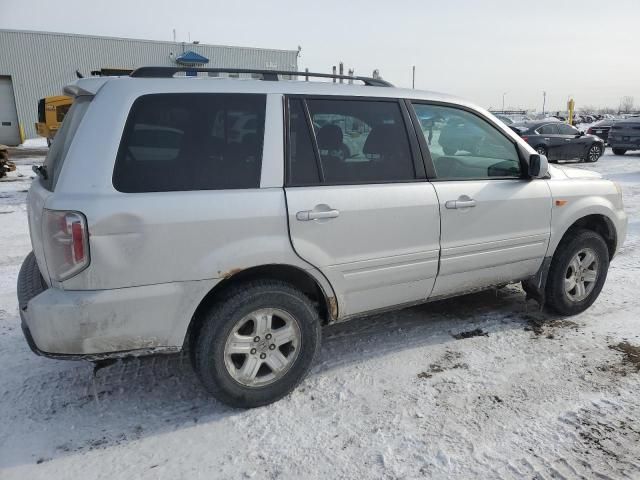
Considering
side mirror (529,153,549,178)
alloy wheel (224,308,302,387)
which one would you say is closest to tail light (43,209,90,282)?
alloy wheel (224,308,302,387)

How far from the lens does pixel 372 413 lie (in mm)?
2967

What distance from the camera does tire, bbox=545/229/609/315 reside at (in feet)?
13.7

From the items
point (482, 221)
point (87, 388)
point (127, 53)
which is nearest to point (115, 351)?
point (87, 388)

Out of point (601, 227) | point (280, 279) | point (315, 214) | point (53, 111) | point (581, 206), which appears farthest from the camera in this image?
point (53, 111)

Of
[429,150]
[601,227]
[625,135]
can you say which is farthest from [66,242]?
[625,135]

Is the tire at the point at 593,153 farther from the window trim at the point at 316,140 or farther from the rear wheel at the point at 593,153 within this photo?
the window trim at the point at 316,140

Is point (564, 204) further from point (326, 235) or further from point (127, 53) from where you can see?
point (127, 53)

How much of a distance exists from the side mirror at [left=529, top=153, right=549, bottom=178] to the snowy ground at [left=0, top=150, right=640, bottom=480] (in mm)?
1242

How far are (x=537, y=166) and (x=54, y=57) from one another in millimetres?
31137

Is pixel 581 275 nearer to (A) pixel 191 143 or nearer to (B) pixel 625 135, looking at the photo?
(A) pixel 191 143

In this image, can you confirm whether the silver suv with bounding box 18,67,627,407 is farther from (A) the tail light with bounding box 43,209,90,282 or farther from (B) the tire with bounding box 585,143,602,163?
(B) the tire with bounding box 585,143,602,163

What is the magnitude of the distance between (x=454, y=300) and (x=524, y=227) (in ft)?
3.83

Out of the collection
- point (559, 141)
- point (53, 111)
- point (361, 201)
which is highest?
point (53, 111)

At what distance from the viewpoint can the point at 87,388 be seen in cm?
323
